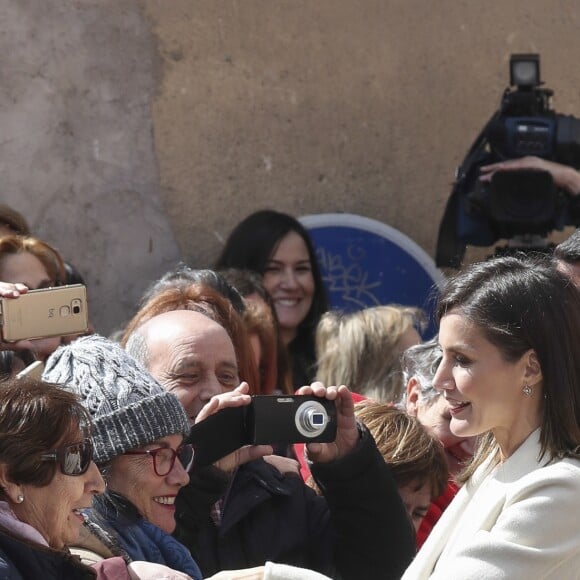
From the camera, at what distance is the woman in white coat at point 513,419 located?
2475 millimetres

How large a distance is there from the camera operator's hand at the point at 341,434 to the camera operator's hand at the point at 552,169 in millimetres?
2110

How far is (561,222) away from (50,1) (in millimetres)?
1992

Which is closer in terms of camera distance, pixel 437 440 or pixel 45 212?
pixel 437 440

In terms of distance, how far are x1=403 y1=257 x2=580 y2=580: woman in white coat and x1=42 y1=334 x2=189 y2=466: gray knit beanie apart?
556mm

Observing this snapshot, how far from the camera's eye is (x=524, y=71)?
16.8 ft

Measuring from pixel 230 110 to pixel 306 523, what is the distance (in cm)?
276

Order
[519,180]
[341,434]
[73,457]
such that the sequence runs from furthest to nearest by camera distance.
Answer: [519,180]
[341,434]
[73,457]

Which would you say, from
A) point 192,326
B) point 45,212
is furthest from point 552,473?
point 45,212

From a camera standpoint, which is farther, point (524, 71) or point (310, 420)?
point (524, 71)

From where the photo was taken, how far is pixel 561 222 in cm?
507

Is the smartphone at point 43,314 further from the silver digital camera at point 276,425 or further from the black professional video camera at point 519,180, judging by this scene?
the black professional video camera at point 519,180

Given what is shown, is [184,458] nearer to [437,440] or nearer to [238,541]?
[238,541]

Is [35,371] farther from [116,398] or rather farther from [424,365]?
[424,365]

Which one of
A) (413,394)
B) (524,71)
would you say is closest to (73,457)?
(413,394)
